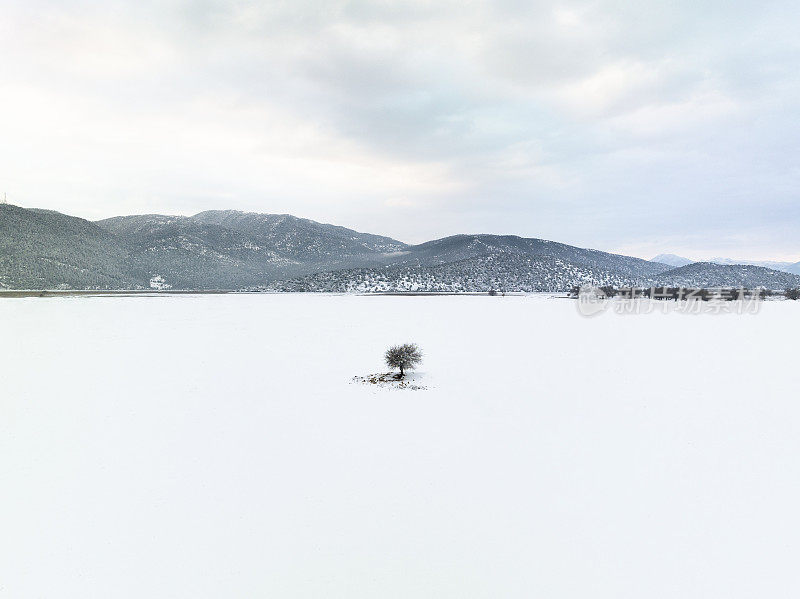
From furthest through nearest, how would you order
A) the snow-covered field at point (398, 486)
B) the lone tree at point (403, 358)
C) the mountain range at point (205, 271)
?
1. the mountain range at point (205, 271)
2. the lone tree at point (403, 358)
3. the snow-covered field at point (398, 486)

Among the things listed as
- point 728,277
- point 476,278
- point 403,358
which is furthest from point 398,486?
point 728,277

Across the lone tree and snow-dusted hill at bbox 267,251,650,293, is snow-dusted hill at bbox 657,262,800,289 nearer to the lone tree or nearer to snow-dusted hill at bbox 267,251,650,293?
snow-dusted hill at bbox 267,251,650,293

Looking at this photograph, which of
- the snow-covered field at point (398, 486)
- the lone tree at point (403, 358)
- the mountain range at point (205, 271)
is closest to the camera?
the snow-covered field at point (398, 486)

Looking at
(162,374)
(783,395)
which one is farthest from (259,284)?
(783,395)

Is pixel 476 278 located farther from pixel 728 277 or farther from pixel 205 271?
pixel 205 271

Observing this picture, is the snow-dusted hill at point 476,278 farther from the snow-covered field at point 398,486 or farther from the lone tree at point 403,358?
the snow-covered field at point 398,486

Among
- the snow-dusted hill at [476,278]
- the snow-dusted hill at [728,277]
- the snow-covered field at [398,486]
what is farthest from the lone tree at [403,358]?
the snow-dusted hill at [728,277]

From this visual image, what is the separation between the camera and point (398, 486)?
26.0ft

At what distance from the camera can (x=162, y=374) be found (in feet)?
58.7

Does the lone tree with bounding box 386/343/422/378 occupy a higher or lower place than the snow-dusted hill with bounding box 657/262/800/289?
lower

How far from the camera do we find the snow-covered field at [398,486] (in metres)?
5.64

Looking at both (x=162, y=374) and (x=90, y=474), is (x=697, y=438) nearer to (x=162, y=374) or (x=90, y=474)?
(x=90, y=474)

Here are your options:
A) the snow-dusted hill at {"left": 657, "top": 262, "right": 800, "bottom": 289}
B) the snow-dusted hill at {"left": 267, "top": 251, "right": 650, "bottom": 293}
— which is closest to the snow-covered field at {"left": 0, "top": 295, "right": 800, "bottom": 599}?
the snow-dusted hill at {"left": 267, "top": 251, "right": 650, "bottom": 293}

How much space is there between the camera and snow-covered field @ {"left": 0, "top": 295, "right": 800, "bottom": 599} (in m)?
5.64
